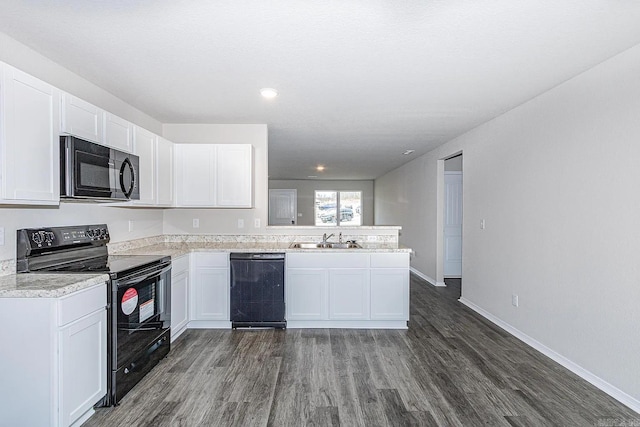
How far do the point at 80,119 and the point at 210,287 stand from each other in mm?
2064

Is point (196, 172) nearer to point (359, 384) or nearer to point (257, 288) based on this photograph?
point (257, 288)

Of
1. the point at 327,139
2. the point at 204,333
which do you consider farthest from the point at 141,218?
the point at 327,139

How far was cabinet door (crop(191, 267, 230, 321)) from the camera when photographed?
3.82 m

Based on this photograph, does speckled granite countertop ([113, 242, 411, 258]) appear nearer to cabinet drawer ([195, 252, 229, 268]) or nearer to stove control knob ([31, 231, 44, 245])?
cabinet drawer ([195, 252, 229, 268])

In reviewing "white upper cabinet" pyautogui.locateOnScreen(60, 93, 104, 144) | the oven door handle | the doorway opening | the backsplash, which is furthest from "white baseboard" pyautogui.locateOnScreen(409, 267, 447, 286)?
"white upper cabinet" pyautogui.locateOnScreen(60, 93, 104, 144)

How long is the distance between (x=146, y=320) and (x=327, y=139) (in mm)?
3482

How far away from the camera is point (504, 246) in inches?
152

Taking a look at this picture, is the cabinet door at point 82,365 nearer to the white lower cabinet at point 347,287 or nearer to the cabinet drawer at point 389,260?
the white lower cabinet at point 347,287

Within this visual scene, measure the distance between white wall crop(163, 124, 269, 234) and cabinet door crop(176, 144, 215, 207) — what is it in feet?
1.25

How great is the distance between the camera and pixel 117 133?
2.90 meters

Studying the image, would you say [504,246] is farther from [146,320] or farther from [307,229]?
[146,320]

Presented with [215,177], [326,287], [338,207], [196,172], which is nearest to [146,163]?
[196,172]

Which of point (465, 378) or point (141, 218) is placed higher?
point (141, 218)

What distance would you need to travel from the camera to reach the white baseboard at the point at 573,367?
7.68 ft
